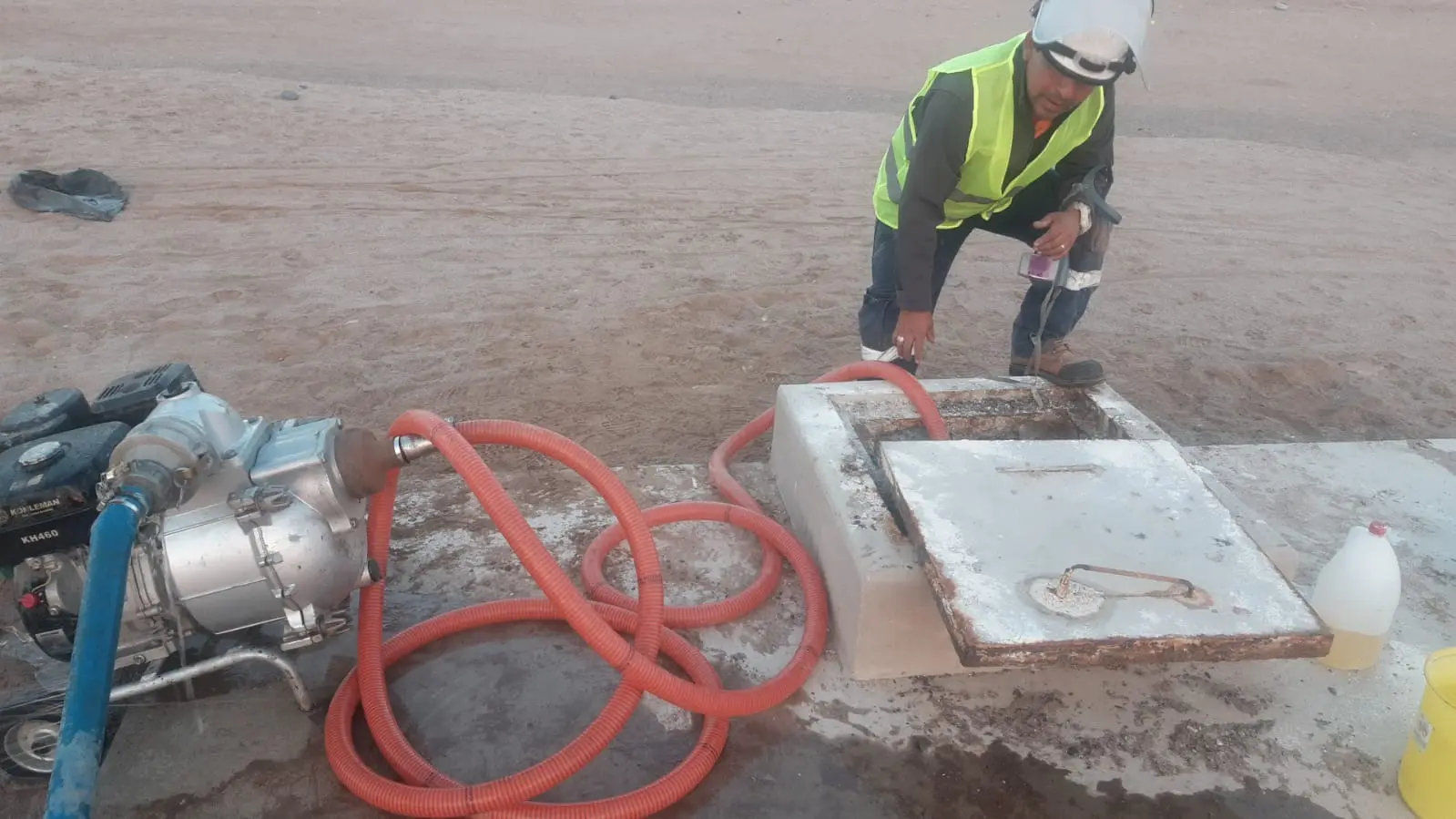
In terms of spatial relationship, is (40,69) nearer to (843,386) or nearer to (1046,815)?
(843,386)

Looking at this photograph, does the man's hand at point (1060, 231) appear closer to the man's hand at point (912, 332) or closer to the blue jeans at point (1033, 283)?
the blue jeans at point (1033, 283)

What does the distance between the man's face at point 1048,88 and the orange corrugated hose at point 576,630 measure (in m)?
1.47

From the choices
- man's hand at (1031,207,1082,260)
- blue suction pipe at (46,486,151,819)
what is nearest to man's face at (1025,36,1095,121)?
man's hand at (1031,207,1082,260)

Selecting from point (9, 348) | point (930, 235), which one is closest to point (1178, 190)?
point (930, 235)

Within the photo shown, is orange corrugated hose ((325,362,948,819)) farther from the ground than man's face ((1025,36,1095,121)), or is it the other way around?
man's face ((1025,36,1095,121))

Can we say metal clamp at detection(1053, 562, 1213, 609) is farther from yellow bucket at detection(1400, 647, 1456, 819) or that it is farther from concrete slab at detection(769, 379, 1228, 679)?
yellow bucket at detection(1400, 647, 1456, 819)

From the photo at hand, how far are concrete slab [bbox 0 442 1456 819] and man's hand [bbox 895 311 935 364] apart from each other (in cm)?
96

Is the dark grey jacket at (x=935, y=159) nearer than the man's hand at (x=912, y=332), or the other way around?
the dark grey jacket at (x=935, y=159)

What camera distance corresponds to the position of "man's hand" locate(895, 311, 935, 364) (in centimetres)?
312

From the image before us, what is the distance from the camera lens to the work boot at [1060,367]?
3.02 m

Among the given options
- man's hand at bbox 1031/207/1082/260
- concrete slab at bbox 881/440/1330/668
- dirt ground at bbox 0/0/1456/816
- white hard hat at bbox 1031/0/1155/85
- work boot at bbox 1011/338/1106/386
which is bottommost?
dirt ground at bbox 0/0/1456/816

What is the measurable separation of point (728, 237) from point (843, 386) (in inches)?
117

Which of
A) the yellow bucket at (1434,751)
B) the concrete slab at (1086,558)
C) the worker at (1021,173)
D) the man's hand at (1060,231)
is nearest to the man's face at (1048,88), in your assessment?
the worker at (1021,173)

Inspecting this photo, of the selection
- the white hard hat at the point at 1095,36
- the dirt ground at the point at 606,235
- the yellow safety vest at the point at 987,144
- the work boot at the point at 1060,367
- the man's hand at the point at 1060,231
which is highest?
the white hard hat at the point at 1095,36
